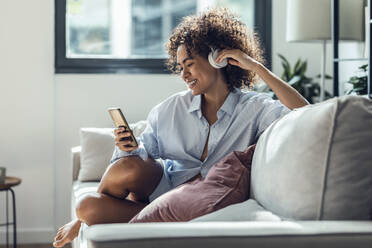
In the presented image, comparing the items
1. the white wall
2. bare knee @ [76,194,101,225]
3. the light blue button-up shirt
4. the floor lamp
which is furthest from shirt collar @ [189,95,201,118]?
the white wall

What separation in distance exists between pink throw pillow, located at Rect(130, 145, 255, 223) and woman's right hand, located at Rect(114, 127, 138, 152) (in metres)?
0.47

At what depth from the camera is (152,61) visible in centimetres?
373

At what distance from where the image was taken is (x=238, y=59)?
2020 millimetres

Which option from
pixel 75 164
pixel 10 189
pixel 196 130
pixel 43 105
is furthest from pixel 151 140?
pixel 43 105

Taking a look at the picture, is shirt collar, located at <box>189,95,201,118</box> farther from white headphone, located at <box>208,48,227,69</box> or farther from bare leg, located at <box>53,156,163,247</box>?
bare leg, located at <box>53,156,163,247</box>

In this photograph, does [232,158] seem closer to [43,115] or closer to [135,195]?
[135,195]

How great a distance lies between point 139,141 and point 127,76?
1.64 m

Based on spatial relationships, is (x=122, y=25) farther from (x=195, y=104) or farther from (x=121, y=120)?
(x=121, y=120)

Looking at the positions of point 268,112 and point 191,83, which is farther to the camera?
point 191,83

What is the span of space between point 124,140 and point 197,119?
0.28 meters

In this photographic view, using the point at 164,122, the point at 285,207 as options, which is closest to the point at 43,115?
the point at 164,122

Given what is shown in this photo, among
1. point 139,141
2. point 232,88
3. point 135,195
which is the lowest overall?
point 135,195

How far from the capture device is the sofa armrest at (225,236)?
103 cm

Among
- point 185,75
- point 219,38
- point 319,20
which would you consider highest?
point 319,20
